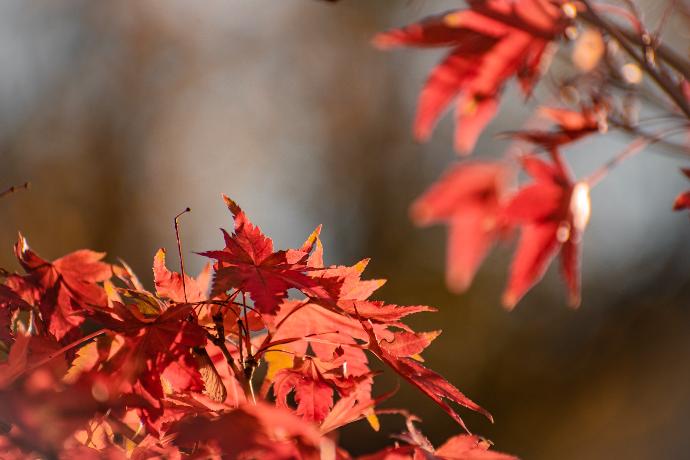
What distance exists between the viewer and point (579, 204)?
902 mm

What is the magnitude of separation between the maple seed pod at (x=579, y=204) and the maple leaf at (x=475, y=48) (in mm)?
137

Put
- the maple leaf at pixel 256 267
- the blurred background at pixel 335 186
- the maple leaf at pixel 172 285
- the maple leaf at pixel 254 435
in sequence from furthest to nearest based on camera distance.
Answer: the blurred background at pixel 335 186
the maple leaf at pixel 172 285
the maple leaf at pixel 256 267
the maple leaf at pixel 254 435

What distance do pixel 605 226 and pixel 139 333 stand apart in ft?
16.3

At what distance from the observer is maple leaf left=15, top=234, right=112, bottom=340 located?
921 millimetres

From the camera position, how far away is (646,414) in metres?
5.25

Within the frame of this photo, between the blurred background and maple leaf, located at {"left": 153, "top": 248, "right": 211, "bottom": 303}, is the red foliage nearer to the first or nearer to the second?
maple leaf, located at {"left": 153, "top": 248, "right": 211, "bottom": 303}

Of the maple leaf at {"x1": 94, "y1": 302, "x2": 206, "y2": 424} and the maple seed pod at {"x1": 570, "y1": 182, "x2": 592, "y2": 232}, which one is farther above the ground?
the maple seed pod at {"x1": 570, "y1": 182, "x2": 592, "y2": 232}

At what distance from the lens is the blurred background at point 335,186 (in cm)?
511

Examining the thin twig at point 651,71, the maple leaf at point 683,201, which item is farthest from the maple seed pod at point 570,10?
the maple leaf at point 683,201

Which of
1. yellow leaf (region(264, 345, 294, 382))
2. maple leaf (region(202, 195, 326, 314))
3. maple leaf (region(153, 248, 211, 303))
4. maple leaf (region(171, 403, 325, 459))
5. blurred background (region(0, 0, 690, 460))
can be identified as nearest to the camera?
maple leaf (region(171, 403, 325, 459))

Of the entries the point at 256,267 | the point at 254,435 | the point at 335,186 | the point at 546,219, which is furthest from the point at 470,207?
the point at 335,186

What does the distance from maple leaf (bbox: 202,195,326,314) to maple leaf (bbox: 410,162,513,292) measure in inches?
6.7

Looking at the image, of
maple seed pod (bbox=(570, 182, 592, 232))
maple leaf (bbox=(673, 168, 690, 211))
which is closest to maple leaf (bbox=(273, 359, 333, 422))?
maple seed pod (bbox=(570, 182, 592, 232))

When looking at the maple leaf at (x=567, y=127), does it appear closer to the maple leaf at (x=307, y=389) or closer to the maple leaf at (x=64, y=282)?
the maple leaf at (x=307, y=389)
